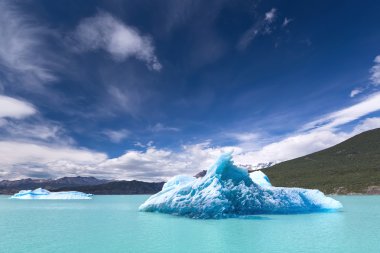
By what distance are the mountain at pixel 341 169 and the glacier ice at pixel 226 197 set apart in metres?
70.8

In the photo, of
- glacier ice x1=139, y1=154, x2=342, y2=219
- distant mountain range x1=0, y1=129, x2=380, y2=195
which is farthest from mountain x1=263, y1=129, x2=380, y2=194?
glacier ice x1=139, y1=154, x2=342, y2=219

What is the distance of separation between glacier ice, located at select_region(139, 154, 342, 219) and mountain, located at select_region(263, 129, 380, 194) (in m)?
70.8

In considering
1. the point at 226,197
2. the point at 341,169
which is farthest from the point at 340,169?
the point at 226,197

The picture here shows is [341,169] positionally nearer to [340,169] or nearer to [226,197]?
[340,169]

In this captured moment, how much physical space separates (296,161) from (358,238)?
165301mm

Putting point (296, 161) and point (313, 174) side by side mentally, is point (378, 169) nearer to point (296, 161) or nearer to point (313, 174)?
point (313, 174)

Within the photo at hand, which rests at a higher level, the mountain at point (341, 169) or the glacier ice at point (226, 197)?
the mountain at point (341, 169)

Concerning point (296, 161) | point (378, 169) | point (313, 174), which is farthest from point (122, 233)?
point (296, 161)

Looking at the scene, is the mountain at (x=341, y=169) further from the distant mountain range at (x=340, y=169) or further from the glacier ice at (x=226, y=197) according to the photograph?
the glacier ice at (x=226, y=197)

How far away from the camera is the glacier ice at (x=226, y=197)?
26.6m

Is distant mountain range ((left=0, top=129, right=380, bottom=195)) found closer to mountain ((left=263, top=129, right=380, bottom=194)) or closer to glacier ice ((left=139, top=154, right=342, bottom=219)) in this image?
mountain ((left=263, top=129, right=380, bottom=194))

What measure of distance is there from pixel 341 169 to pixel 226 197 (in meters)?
116

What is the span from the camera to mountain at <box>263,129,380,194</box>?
97288 millimetres

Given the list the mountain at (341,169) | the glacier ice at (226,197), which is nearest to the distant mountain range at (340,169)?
the mountain at (341,169)
